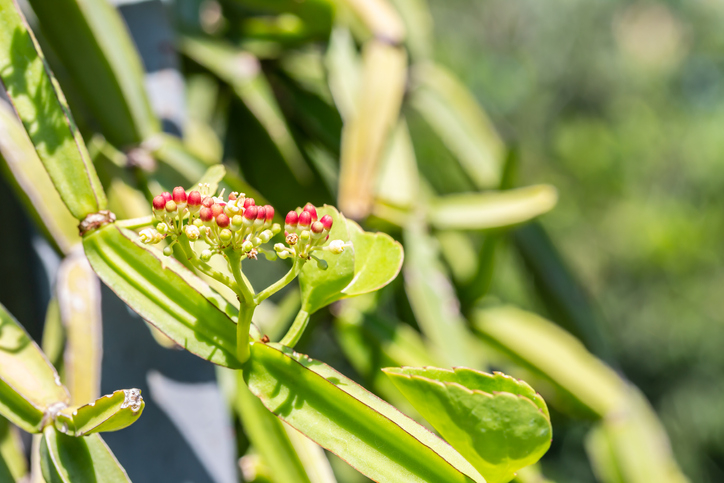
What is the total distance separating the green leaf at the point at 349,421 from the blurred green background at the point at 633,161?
0.63 m

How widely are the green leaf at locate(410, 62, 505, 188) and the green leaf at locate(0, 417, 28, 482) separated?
1.38 feet

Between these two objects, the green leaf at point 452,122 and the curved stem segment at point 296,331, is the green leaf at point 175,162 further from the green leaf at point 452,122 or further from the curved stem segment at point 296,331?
the green leaf at point 452,122


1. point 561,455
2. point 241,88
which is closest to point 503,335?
point 241,88

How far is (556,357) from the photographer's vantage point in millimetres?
506

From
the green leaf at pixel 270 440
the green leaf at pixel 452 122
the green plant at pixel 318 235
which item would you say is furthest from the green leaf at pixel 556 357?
the green leaf at pixel 270 440

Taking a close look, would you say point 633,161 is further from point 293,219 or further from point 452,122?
point 293,219

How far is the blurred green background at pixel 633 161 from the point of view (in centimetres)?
86

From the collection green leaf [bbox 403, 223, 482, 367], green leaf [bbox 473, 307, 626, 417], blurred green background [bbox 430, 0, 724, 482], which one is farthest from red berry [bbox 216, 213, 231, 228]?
blurred green background [bbox 430, 0, 724, 482]

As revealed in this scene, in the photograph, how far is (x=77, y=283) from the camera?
1.08ft

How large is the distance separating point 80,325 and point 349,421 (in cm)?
17

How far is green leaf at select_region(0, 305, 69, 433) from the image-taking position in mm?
258

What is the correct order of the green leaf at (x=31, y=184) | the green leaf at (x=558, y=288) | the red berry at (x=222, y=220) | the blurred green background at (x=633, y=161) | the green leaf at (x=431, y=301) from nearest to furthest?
the red berry at (x=222, y=220), the green leaf at (x=31, y=184), the green leaf at (x=431, y=301), the green leaf at (x=558, y=288), the blurred green background at (x=633, y=161)

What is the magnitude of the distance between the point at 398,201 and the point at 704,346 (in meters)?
0.66

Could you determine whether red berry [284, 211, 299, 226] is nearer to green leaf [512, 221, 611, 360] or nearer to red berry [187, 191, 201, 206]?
red berry [187, 191, 201, 206]
